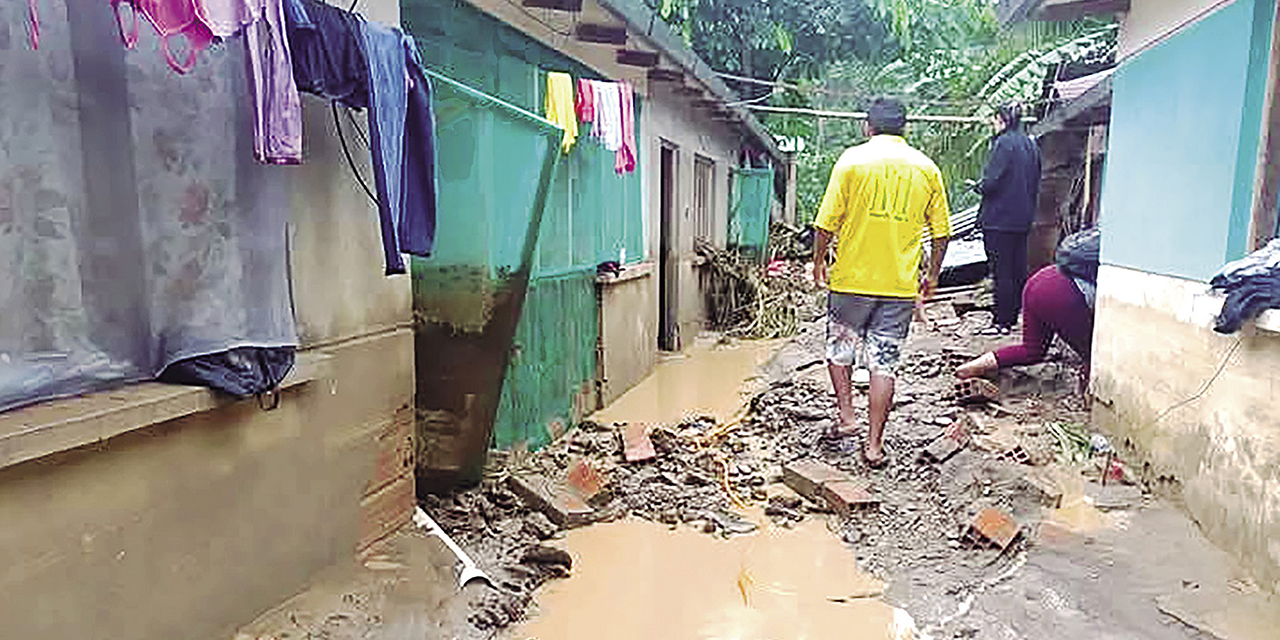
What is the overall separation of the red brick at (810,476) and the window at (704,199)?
662 centimetres

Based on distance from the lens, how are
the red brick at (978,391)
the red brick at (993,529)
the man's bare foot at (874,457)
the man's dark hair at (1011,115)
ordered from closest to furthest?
the red brick at (993,529) < the man's bare foot at (874,457) < the red brick at (978,391) < the man's dark hair at (1011,115)

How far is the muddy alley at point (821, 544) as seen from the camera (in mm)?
3244

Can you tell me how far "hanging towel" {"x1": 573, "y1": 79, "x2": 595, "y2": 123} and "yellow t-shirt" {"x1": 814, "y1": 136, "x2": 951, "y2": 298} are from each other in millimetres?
2114

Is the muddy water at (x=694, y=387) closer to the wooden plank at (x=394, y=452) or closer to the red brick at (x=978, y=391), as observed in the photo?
the red brick at (x=978, y=391)

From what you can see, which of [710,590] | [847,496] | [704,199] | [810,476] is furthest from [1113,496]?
[704,199]

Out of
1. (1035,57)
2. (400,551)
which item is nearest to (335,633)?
(400,551)

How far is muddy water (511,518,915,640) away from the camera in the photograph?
11.8ft

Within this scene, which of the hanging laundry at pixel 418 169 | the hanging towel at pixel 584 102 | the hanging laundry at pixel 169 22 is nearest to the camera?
the hanging laundry at pixel 169 22

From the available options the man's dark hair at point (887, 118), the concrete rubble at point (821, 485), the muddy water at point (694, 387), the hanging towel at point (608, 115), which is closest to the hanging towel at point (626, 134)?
the hanging towel at point (608, 115)

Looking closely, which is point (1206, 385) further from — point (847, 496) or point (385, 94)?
point (385, 94)

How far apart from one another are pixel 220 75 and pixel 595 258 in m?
4.45

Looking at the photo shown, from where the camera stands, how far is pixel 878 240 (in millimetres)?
5148

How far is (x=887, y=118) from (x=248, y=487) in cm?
414

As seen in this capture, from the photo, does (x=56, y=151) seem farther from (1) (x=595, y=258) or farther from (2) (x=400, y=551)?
(1) (x=595, y=258)
